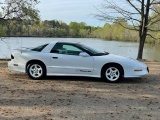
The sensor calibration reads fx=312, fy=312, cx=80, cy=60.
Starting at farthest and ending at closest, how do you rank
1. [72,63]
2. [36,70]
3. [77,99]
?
[36,70] → [72,63] → [77,99]

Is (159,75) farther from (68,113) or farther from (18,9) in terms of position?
(18,9)

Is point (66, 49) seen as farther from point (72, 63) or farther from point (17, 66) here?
point (17, 66)

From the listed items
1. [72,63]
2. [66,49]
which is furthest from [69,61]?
[66,49]

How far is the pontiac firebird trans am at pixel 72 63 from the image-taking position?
9883mm

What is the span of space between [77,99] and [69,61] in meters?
2.77

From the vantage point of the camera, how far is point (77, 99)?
7461 mm

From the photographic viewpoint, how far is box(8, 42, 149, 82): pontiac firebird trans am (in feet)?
32.4

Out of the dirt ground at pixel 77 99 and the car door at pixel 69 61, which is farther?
the car door at pixel 69 61

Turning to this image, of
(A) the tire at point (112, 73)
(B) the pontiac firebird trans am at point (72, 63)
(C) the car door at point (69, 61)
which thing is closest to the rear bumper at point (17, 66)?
(B) the pontiac firebird trans am at point (72, 63)

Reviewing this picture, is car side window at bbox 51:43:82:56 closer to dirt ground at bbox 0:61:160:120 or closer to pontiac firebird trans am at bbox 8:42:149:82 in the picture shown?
pontiac firebird trans am at bbox 8:42:149:82

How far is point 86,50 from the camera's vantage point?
1014cm

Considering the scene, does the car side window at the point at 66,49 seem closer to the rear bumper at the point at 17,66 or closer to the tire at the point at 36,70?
the tire at the point at 36,70

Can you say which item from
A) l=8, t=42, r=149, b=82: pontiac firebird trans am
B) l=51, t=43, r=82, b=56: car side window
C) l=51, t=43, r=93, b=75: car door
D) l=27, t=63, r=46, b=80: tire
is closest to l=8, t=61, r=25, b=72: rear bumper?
l=8, t=42, r=149, b=82: pontiac firebird trans am

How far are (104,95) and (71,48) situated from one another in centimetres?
276
